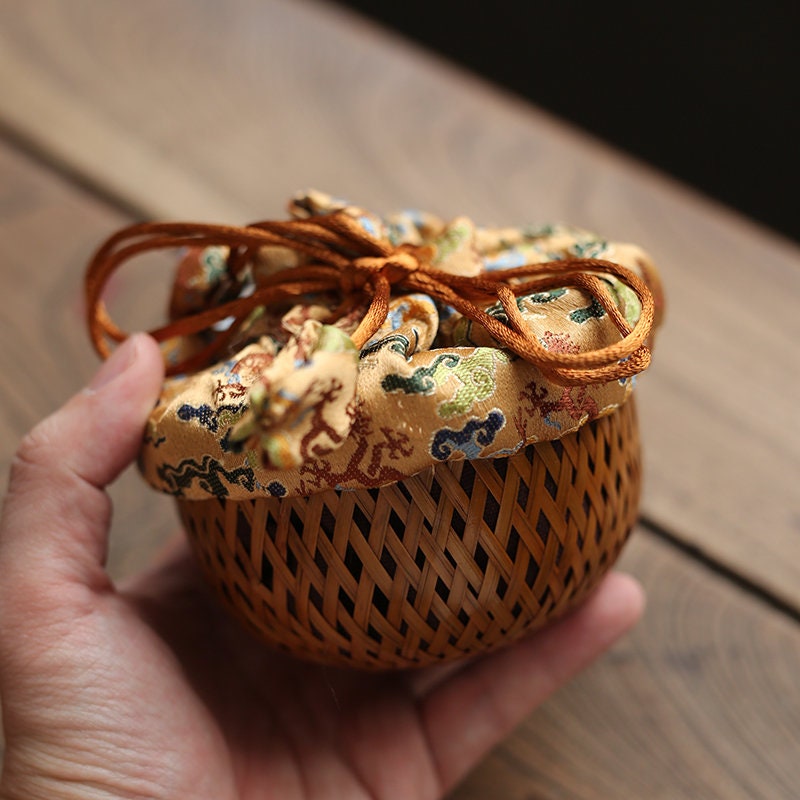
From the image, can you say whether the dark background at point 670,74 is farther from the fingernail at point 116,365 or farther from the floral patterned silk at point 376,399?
the fingernail at point 116,365

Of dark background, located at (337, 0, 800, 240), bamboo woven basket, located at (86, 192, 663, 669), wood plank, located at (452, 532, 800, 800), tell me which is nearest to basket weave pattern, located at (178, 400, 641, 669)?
bamboo woven basket, located at (86, 192, 663, 669)

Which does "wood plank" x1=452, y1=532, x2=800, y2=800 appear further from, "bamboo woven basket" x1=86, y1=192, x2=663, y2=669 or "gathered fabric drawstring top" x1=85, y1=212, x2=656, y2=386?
"gathered fabric drawstring top" x1=85, y1=212, x2=656, y2=386

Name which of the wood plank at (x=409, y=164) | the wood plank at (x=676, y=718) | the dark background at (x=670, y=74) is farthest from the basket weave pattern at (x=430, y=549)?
the dark background at (x=670, y=74)

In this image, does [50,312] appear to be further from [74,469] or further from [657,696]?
[657,696]

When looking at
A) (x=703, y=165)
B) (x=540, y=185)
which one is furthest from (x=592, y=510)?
(x=703, y=165)

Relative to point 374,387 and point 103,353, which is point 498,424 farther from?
point 103,353

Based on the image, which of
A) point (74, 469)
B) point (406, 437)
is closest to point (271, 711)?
point (74, 469)
